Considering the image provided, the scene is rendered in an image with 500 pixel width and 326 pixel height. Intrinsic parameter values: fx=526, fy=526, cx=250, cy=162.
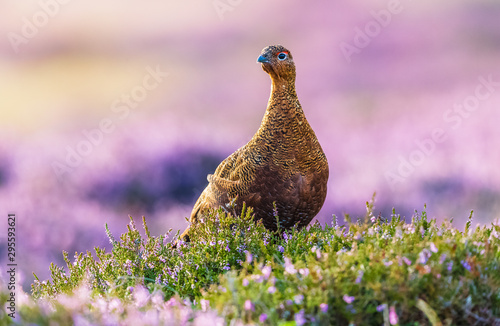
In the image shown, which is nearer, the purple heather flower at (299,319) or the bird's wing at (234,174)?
the purple heather flower at (299,319)

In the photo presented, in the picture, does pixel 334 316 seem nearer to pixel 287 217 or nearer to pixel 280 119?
pixel 287 217

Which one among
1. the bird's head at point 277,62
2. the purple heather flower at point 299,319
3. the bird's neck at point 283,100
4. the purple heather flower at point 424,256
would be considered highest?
the bird's head at point 277,62

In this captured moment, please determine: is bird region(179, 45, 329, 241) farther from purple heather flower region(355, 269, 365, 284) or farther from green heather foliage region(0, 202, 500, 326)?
purple heather flower region(355, 269, 365, 284)

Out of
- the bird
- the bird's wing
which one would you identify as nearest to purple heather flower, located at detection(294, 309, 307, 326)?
the bird

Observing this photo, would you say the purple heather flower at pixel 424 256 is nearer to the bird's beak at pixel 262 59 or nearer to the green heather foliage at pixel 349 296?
the green heather foliage at pixel 349 296

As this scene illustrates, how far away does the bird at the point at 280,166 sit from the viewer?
418 centimetres

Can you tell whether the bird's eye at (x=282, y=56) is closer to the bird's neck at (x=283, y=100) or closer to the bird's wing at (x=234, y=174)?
the bird's neck at (x=283, y=100)

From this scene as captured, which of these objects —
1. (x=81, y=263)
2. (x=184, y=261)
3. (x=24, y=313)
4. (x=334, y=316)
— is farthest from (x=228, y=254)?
(x=24, y=313)

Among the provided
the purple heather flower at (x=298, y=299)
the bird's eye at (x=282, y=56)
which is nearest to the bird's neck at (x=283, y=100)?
the bird's eye at (x=282, y=56)

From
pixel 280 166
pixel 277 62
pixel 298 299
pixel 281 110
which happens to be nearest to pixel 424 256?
pixel 298 299

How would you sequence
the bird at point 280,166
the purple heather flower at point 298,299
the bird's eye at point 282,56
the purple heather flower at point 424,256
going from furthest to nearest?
1. the bird's eye at point 282,56
2. the bird at point 280,166
3. the purple heather flower at point 424,256
4. the purple heather flower at point 298,299

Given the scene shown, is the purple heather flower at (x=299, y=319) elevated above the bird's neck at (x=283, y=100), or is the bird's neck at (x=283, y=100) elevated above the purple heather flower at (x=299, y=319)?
the bird's neck at (x=283, y=100)

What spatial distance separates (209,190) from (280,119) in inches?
37.0

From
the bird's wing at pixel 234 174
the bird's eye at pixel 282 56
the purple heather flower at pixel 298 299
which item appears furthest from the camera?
the bird's eye at pixel 282 56
